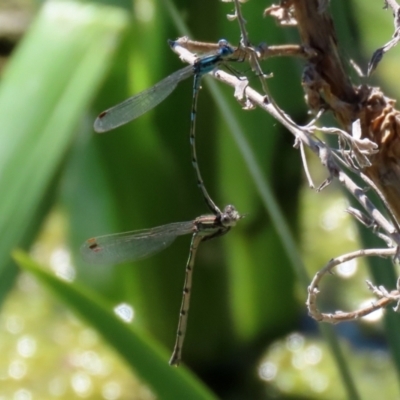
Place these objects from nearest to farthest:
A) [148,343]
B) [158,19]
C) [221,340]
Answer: [148,343]
[158,19]
[221,340]

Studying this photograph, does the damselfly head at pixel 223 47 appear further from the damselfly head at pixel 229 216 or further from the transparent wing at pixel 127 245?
Answer: the transparent wing at pixel 127 245

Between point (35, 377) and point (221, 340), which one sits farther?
point (35, 377)

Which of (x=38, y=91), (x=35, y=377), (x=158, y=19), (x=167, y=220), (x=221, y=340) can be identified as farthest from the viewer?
(x=35, y=377)

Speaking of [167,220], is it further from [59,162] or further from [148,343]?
[148,343]

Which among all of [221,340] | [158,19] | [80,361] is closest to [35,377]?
[80,361]

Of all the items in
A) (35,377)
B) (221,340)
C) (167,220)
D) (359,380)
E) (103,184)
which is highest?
(103,184)

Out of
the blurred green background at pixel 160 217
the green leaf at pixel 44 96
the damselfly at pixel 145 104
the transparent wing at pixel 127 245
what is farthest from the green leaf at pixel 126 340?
the transparent wing at pixel 127 245

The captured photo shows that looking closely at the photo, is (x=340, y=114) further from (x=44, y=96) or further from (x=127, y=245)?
(x=127, y=245)

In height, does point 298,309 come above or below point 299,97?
below
